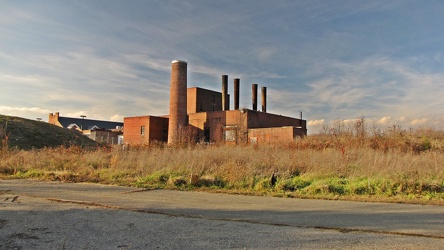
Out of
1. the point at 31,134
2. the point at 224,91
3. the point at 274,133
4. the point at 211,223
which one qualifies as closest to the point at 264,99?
the point at 224,91

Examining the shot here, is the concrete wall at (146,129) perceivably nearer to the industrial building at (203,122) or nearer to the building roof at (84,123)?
the industrial building at (203,122)

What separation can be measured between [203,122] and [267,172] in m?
36.3

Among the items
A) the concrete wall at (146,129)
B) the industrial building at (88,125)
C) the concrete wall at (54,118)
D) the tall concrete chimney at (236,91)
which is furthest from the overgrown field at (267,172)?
the concrete wall at (54,118)

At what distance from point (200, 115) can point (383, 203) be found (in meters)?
40.8

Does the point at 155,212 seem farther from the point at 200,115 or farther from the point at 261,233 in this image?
the point at 200,115

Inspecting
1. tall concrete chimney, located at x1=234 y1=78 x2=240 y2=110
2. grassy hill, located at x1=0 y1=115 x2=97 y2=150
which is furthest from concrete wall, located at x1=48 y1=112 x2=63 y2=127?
tall concrete chimney, located at x1=234 y1=78 x2=240 y2=110

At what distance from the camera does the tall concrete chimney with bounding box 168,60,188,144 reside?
45.4 m

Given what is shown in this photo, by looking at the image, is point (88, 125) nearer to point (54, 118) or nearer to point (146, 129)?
point (54, 118)

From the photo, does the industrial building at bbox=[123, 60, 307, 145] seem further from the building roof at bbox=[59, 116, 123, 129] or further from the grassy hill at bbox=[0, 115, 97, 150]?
the building roof at bbox=[59, 116, 123, 129]

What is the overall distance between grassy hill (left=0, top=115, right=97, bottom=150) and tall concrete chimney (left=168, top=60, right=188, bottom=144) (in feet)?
34.3

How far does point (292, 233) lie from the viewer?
503 centimetres

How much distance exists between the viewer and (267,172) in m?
11.3

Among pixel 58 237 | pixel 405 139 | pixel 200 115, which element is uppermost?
pixel 200 115

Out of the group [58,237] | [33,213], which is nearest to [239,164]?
[33,213]
